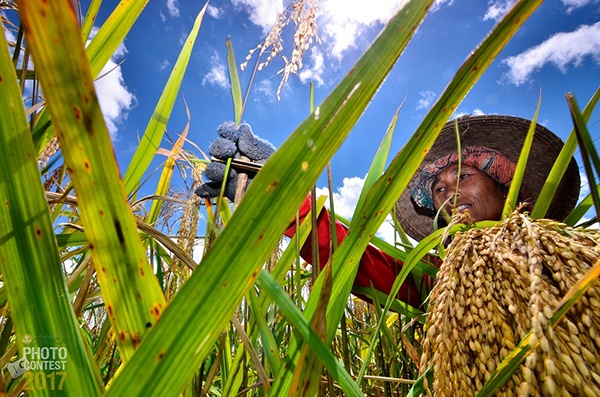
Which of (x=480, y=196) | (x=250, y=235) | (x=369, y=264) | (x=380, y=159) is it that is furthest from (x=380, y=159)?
(x=480, y=196)

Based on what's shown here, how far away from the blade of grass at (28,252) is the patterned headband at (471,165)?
2564 mm

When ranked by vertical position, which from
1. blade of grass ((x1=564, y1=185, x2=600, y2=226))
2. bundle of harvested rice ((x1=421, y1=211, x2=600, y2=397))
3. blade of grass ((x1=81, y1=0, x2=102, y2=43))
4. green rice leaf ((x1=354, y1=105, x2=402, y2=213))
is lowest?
bundle of harvested rice ((x1=421, y1=211, x2=600, y2=397))

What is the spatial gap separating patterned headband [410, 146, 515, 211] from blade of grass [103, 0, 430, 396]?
2.44 meters

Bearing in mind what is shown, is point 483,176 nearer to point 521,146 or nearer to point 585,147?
point 521,146

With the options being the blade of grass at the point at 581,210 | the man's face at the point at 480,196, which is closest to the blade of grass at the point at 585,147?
the blade of grass at the point at 581,210

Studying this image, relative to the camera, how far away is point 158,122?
70 centimetres

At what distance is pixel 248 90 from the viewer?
26.9 inches

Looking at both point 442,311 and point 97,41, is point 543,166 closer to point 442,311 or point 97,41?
point 442,311

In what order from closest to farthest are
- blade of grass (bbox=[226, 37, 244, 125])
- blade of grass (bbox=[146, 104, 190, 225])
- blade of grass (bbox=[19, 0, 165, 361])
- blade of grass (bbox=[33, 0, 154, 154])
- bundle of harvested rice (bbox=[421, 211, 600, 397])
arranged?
blade of grass (bbox=[19, 0, 165, 361]) < bundle of harvested rice (bbox=[421, 211, 600, 397]) < blade of grass (bbox=[33, 0, 154, 154]) < blade of grass (bbox=[226, 37, 244, 125]) < blade of grass (bbox=[146, 104, 190, 225])

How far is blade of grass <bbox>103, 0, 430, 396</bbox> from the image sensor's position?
0.22 metres

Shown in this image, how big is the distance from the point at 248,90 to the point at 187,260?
1.16ft

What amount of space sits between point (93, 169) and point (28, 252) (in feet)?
0.34

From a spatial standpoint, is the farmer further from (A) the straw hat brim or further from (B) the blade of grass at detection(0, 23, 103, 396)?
(B) the blade of grass at detection(0, 23, 103, 396)

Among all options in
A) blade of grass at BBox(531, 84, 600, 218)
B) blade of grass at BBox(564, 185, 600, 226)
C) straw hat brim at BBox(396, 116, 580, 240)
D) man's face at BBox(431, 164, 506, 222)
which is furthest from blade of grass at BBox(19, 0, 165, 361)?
man's face at BBox(431, 164, 506, 222)
